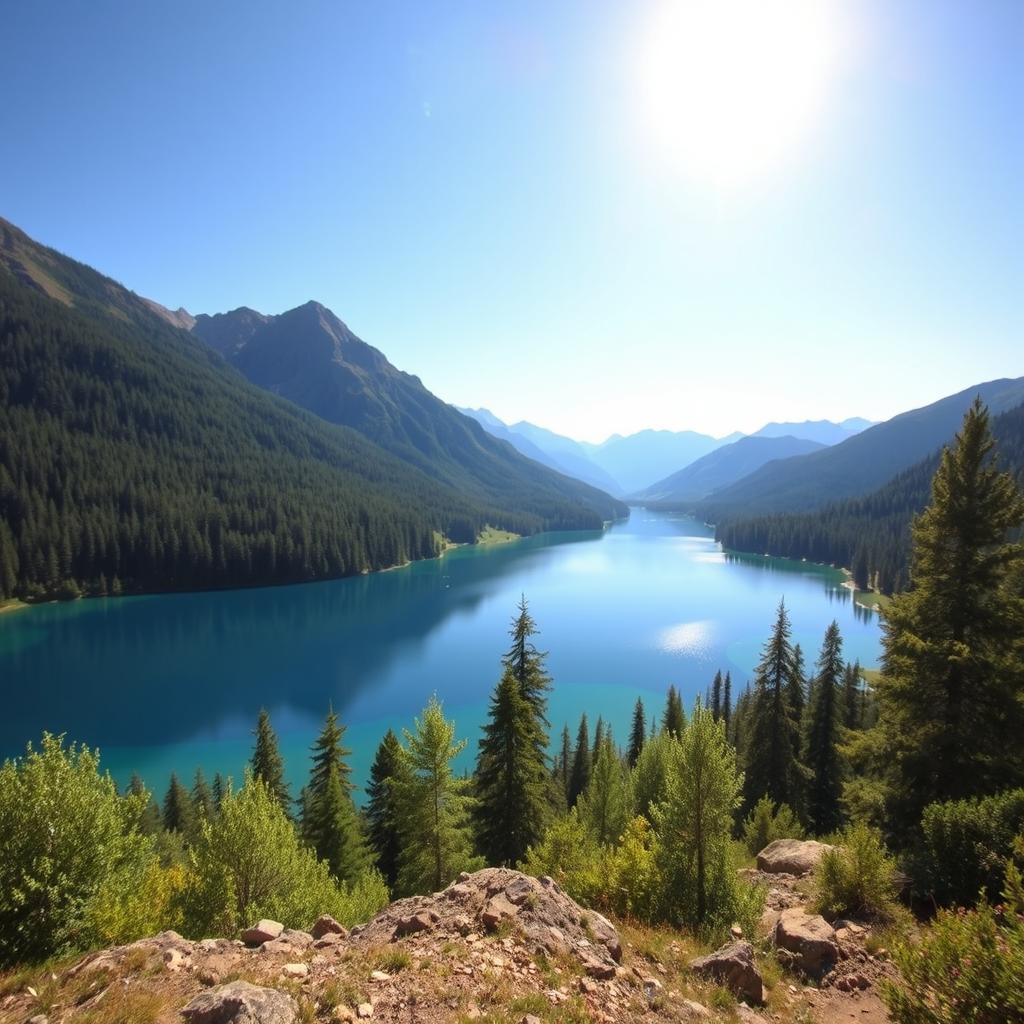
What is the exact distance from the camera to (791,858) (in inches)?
653

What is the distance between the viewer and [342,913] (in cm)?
1722

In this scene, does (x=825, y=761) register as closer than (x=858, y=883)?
No

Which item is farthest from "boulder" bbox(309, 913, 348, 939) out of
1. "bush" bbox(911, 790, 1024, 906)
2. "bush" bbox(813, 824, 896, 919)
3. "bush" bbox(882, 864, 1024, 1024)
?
"bush" bbox(911, 790, 1024, 906)

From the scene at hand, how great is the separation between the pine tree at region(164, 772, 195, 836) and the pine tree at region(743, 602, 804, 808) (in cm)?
4015

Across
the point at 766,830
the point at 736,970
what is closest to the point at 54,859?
the point at 736,970

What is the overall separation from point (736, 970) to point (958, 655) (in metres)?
10.4

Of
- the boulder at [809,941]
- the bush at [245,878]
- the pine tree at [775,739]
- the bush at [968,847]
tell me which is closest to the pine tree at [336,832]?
the bush at [245,878]

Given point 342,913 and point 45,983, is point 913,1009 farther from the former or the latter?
point 342,913

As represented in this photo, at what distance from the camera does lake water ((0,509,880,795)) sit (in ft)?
195

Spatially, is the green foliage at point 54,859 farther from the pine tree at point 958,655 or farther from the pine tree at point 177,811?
the pine tree at point 177,811

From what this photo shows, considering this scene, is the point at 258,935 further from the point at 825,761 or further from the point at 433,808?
the point at 825,761

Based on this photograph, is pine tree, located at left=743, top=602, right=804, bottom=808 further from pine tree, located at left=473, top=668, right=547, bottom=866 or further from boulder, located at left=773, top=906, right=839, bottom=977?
boulder, located at left=773, top=906, right=839, bottom=977

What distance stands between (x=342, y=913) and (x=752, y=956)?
42.5 ft

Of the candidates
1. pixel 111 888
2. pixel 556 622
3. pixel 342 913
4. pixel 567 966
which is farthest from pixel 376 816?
pixel 556 622
